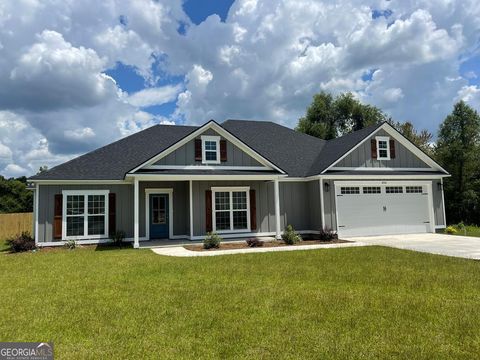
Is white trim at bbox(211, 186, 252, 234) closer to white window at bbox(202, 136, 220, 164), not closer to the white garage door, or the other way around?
white window at bbox(202, 136, 220, 164)

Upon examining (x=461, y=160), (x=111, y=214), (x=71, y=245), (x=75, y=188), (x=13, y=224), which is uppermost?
(x=461, y=160)

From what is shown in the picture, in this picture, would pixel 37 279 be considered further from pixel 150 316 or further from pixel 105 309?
pixel 150 316

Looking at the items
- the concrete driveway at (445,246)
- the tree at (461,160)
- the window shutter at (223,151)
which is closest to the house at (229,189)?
the window shutter at (223,151)

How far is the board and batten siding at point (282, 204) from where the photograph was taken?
1633cm

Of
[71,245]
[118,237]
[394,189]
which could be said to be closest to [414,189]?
[394,189]

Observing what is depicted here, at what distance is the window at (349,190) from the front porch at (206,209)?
10.8 ft

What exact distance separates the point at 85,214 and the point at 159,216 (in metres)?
3.11

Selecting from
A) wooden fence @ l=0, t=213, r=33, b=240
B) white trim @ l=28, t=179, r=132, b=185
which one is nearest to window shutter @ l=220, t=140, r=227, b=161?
white trim @ l=28, t=179, r=132, b=185

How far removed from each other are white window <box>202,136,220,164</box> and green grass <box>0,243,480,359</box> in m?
7.17

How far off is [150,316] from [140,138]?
595 inches

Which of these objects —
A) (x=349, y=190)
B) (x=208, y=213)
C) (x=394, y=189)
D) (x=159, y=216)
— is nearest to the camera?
(x=208, y=213)

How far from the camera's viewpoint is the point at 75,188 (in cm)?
1575

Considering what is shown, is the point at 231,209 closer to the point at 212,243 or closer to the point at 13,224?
the point at 212,243

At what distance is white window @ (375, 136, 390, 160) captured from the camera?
18.7 m
